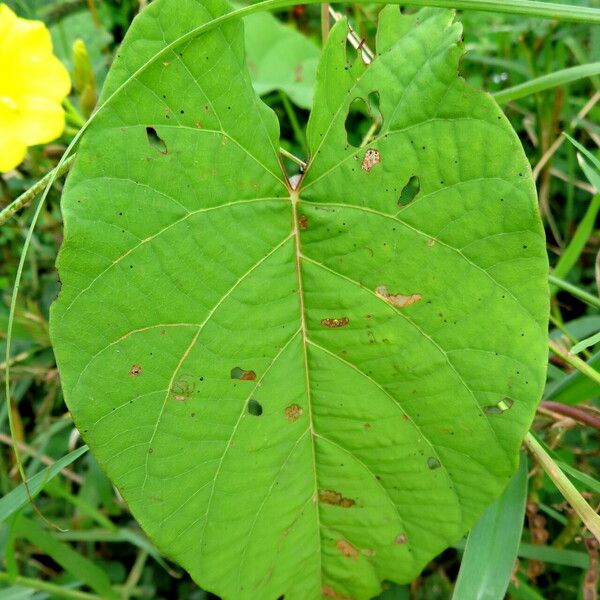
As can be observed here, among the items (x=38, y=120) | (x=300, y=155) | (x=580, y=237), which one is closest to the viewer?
(x=38, y=120)

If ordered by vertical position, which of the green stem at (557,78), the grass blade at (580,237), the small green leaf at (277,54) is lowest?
the grass blade at (580,237)

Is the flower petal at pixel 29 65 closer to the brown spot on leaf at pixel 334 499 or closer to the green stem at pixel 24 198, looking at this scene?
the green stem at pixel 24 198

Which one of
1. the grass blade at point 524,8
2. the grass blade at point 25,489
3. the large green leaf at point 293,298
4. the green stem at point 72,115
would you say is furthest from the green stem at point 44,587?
the grass blade at point 524,8

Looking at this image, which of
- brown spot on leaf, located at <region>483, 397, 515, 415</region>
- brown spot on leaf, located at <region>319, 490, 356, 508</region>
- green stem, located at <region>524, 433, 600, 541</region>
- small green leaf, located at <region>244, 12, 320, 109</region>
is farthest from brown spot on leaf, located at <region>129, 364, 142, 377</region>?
small green leaf, located at <region>244, 12, 320, 109</region>

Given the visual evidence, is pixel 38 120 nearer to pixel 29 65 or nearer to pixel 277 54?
pixel 29 65

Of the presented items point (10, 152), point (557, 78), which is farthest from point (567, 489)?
point (10, 152)

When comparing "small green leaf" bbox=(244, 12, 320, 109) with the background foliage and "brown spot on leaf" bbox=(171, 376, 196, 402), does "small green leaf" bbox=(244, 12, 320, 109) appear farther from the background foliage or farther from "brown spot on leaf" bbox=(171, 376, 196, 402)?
"brown spot on leaf" bbox=(171, 376, 196, 402)

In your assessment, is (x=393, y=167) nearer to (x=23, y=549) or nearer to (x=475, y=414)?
(x=475, y=414)
